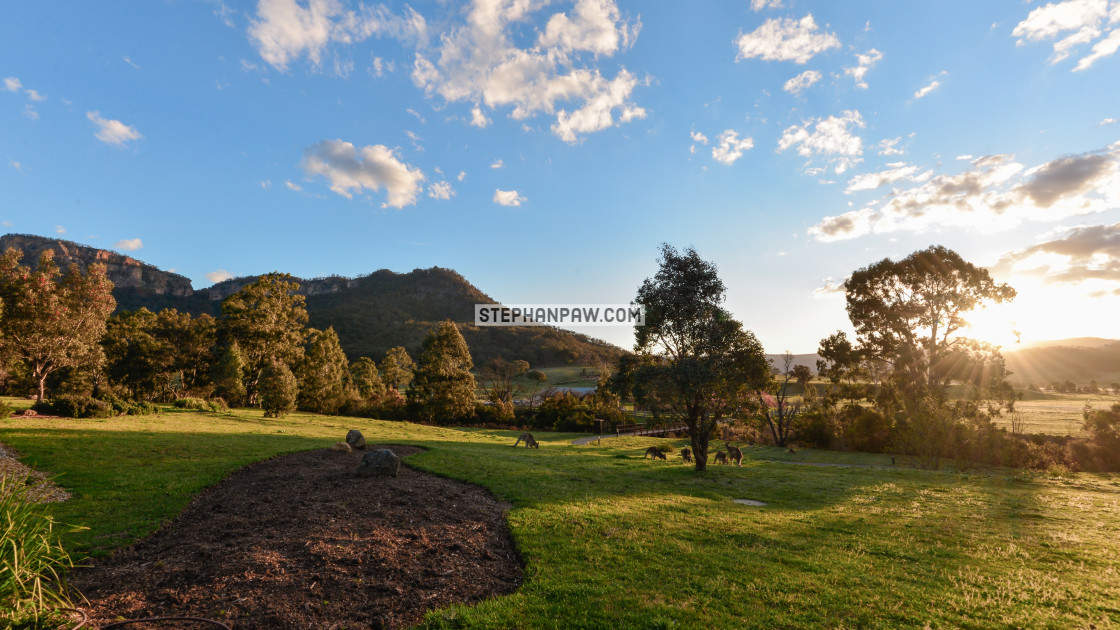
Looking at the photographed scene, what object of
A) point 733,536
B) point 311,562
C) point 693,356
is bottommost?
point 733,536

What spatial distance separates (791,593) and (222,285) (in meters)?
187

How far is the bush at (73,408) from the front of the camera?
2492 cm

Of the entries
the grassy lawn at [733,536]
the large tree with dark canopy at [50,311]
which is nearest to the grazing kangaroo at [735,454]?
the grassy lawn at [733,536]

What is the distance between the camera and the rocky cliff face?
12500 centimetres

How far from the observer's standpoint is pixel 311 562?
6.89 m

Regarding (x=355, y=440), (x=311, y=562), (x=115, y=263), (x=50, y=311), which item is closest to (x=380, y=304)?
(x=50, y=311)

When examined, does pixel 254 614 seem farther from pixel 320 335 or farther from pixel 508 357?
pixel 508 357

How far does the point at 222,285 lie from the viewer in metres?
147

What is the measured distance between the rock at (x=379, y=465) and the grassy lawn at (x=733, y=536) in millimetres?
2814

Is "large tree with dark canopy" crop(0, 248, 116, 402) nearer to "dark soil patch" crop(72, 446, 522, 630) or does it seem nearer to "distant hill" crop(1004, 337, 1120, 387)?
"dark soil patch" crop(72, 446, 522, 630)

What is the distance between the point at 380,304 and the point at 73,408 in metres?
94.4

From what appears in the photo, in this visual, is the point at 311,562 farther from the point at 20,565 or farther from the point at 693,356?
the point at 693,356

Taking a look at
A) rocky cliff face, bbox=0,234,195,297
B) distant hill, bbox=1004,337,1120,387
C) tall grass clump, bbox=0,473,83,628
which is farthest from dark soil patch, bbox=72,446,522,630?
rocky cliff face, bbox=0,234,195,297

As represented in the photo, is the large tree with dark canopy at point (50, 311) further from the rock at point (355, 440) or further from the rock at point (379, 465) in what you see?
the rock at point (379, 465)
